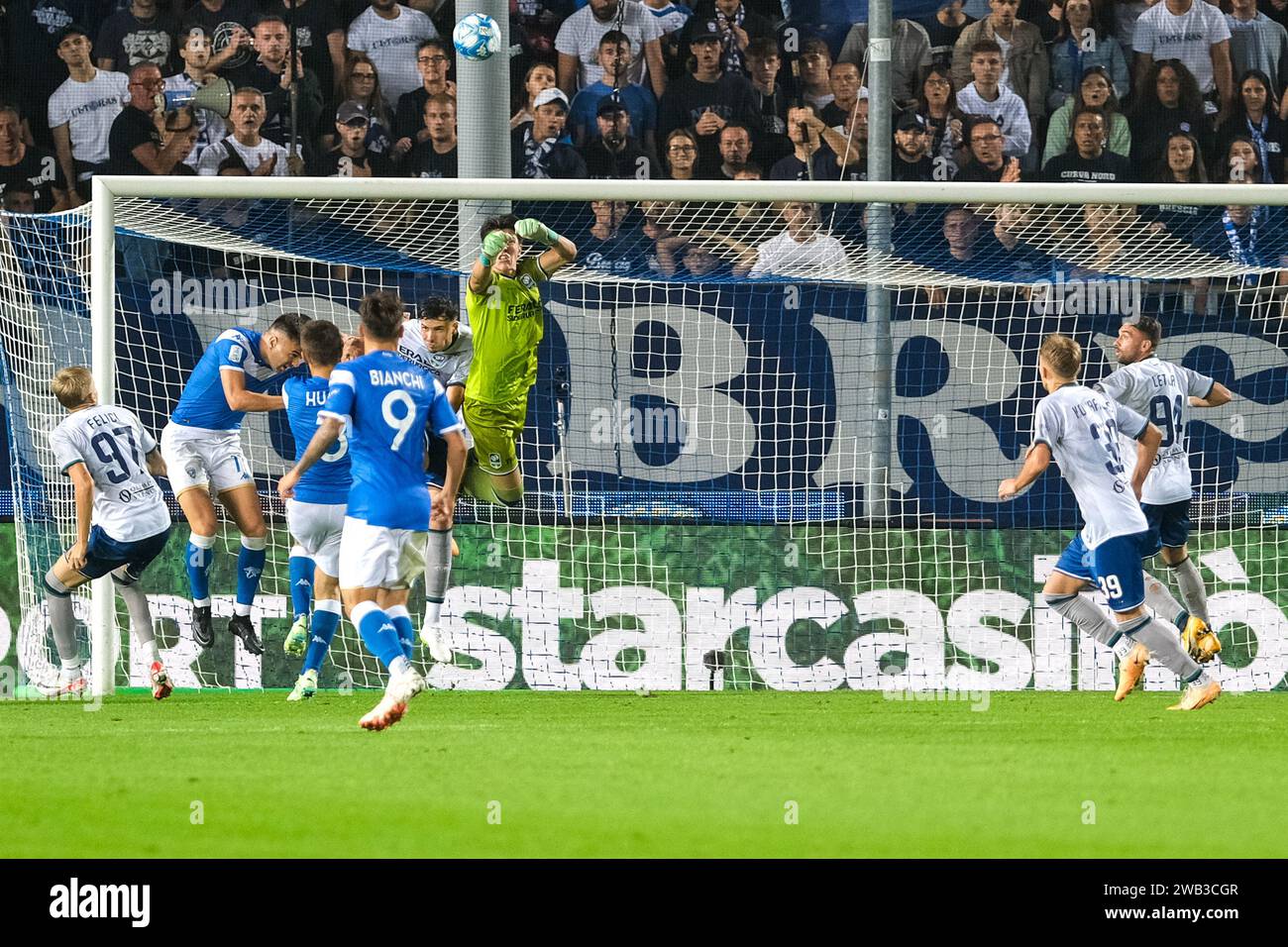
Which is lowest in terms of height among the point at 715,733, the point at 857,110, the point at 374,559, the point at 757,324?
the point at 715,733

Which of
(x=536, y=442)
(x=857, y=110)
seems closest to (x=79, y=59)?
(x=536, y=442)

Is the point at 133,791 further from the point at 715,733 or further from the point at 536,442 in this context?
the point at 536,442

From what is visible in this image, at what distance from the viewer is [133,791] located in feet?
20.3

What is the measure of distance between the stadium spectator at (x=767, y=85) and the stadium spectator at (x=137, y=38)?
14.0 feet

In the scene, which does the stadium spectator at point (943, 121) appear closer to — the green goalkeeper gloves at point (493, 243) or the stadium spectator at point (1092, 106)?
the stadium spectator at point (1092, 106)

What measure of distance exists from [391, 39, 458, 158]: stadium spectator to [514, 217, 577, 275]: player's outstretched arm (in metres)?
3.63

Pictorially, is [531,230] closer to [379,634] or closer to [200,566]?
[379,634]

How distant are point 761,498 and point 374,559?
4.05 metres

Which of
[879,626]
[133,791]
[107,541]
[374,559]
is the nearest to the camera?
[133,791]

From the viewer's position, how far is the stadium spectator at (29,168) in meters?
12.6

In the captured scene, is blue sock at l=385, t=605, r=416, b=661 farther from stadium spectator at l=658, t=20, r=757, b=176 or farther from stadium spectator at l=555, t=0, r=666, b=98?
stadium spectator at l=555, t=0, r=666, b=98

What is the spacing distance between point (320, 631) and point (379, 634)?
6.47 feet

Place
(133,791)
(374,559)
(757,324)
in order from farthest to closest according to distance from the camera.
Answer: (757,324) < (374,559) < (133,791)

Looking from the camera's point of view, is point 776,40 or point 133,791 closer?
point 133,791
